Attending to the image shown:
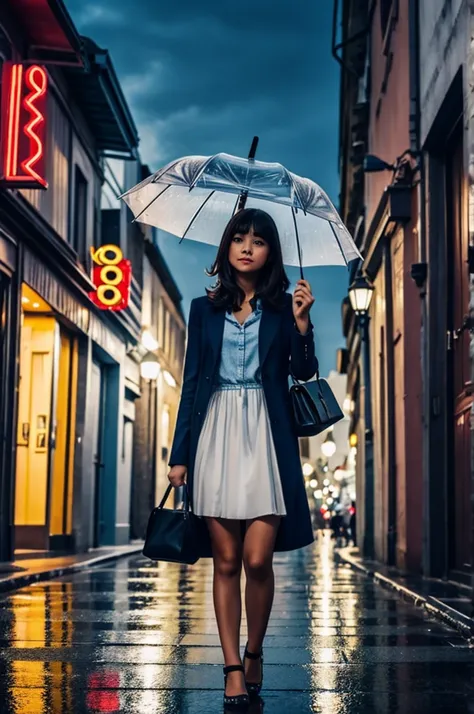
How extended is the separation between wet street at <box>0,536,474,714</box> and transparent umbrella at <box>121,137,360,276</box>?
2.04 m

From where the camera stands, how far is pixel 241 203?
5527 mm

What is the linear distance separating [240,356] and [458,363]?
23.2 ft

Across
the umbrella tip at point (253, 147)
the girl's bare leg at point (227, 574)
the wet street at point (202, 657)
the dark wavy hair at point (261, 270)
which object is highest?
the umbrella tip at point (253, 147)

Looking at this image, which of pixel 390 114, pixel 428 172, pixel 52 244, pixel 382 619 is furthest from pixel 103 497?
pixel 382 619

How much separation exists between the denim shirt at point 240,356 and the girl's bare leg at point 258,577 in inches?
24.3

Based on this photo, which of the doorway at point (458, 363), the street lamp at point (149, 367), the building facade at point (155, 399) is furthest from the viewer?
the building facade at point (155, 399)

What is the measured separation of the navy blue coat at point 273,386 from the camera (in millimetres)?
4891

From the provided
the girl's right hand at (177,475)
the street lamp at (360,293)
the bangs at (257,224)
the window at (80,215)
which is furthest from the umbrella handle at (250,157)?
the window at (80,215)

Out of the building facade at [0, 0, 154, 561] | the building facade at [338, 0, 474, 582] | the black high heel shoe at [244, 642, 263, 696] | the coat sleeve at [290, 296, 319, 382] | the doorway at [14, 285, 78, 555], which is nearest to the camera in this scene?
the black high heel shoe at [244, 642, 263, 696]

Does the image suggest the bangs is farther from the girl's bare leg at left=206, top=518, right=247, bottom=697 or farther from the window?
the window

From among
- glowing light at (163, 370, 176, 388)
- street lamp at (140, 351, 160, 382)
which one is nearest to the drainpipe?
Result: street lamp at (140, 351, 160, 382)

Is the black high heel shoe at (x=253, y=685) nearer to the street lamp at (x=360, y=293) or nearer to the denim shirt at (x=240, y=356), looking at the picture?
the denim shirt at (x=240, y=356)

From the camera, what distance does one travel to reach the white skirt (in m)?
4.76

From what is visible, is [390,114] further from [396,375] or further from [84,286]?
[84,286]
